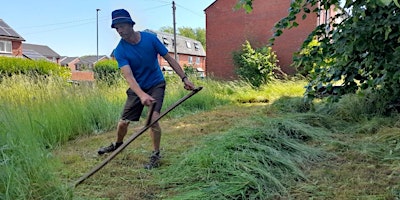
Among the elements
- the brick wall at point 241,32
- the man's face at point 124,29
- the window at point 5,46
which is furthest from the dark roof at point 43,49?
the man's face at point 124,29

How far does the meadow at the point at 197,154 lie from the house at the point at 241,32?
14059 millimetres

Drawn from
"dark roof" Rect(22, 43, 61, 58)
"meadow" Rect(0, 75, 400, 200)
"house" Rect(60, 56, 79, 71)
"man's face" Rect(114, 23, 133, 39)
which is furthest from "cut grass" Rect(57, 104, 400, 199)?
"house" Rect(60, 56, 79, 71)

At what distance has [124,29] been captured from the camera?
297 centimetres

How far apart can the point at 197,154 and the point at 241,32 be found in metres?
19.2

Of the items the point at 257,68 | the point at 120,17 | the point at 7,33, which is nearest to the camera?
the point at 120,17

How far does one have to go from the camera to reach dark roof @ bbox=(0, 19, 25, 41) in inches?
1080

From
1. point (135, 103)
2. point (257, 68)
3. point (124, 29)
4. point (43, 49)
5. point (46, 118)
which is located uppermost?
point (43, 49)

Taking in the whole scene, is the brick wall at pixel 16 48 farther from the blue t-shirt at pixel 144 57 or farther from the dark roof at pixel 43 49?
the blue t-shirt at pixel 144 57

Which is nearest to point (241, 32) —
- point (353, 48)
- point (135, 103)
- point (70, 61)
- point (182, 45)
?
point (353, 48)

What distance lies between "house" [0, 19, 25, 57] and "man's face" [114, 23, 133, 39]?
94.1ft

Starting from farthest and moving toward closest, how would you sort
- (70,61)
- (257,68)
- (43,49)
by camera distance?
(70,61)
(43,49)
(257,68)

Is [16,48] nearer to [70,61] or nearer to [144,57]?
[144,57]

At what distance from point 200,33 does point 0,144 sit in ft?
220

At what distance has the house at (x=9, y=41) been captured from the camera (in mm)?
27500
